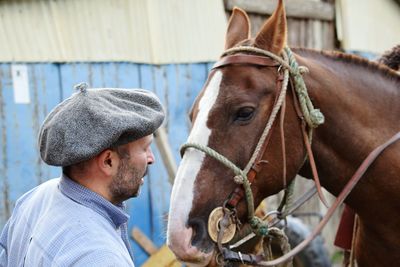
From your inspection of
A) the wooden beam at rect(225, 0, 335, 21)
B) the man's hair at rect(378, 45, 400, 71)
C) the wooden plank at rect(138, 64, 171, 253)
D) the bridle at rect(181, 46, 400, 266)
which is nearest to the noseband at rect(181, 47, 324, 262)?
the bridle at rect(181, 46, 400, 266)

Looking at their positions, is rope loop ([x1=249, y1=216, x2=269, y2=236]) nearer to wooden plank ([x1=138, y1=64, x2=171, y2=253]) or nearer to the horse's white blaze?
the horse's white blaze

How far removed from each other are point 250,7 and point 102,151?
4.57 metres

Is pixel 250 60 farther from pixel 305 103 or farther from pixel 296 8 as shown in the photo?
pixel 296 8

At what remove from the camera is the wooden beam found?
6.20m

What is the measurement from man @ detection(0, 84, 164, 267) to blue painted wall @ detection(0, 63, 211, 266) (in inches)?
94.5

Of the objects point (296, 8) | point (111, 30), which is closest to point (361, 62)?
point (111, 30)

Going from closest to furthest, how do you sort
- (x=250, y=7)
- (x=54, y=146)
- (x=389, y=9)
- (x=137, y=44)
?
(x=54, y=146) < (x=137, y=44) < (x=250, y=7) < (x=389, y=9)

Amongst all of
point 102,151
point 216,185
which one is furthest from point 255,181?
point 102,151

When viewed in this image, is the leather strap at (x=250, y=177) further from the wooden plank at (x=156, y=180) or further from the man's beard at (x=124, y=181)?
the wooden plank at (x=156, y=180)

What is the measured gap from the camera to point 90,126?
75.3 inches

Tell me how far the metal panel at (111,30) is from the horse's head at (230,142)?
102 inches

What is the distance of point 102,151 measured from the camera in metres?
1.97

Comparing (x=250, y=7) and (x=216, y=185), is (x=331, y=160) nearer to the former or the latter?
(x=216, y=185)

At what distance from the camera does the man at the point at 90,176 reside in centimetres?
181
